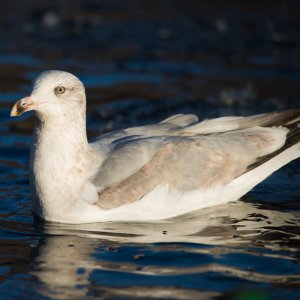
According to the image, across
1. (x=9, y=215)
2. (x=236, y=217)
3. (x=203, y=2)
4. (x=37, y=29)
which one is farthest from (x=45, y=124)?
(x=203, y=2)

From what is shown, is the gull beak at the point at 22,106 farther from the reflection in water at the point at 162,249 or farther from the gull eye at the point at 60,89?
the reflection in water at the point at 162,249

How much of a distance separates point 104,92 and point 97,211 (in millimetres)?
5836

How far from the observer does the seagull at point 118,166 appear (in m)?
7.82

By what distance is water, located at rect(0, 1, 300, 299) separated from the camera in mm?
6707

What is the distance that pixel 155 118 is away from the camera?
12133 mm

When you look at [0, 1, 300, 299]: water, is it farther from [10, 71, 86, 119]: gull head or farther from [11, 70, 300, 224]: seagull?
[10, 71, 86, 119]: gull head

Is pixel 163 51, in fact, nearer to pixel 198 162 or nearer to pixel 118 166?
pixel 198 162

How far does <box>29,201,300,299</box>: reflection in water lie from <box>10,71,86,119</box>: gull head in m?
1.06

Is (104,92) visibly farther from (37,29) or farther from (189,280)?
(189,280)

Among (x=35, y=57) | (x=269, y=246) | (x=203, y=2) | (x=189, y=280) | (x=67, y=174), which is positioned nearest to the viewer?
(x=189, y=280)

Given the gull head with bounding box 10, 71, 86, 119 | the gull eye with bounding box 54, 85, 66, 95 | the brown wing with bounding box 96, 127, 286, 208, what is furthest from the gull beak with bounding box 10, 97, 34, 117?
the brown wing with bounding box 96, 127, 286, 208

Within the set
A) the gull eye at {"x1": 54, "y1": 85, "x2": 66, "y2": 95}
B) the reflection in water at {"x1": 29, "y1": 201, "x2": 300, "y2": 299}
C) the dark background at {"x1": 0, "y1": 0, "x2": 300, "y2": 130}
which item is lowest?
the reflection in water at {"x1": 29, "y1": 201, "x2": 300, "y2": 299}

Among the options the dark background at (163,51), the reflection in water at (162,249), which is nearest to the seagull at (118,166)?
the reflection in water at (162,249)

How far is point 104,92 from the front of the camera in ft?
44.2
